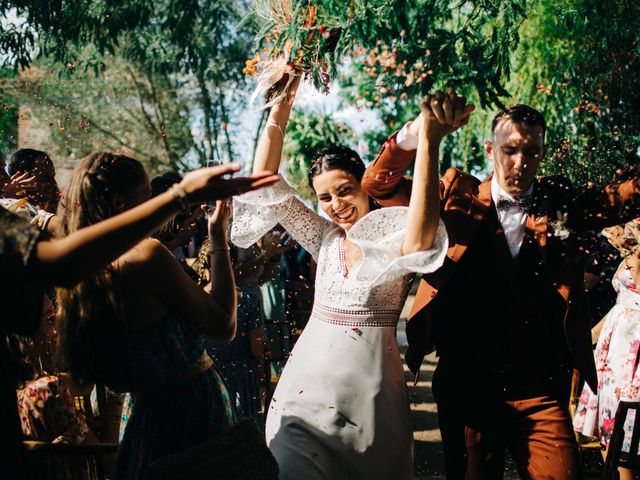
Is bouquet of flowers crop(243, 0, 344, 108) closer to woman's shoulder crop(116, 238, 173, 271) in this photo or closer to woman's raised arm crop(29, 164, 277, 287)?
woman's shoulder crop(116, 238, 173, 271)

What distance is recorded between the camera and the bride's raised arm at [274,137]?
332 centimetres

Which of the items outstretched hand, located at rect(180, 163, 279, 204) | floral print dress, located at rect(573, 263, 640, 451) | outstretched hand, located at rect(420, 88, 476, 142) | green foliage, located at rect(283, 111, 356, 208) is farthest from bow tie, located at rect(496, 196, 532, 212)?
green foliage, located at rect(283, 111, 356, 208)

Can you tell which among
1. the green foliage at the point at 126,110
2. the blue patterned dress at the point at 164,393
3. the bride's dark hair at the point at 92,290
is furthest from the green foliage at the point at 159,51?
the blue patterned dress at the point at 164,393

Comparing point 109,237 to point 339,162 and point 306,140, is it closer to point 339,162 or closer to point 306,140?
point 339,162

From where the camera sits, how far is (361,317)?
3002 millimetres

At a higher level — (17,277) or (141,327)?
(17,277)

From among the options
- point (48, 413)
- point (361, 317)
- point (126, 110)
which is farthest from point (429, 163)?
point (126, 110)

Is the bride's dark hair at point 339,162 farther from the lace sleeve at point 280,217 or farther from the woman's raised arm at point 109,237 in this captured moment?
the woman's raised arm at point 109,237

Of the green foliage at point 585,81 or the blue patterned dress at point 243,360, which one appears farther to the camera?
the blue patterned dress at point 243,360

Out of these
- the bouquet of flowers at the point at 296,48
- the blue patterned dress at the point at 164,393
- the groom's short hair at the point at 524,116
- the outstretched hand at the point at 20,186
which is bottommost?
the blue patterned dress at the point at 164,393

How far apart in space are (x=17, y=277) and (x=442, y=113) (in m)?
1.52

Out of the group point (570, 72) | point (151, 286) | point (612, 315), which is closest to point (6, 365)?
point (151, 286)

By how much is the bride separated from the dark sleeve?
4.46 feet

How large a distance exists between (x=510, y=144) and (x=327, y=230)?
37.6 inches
